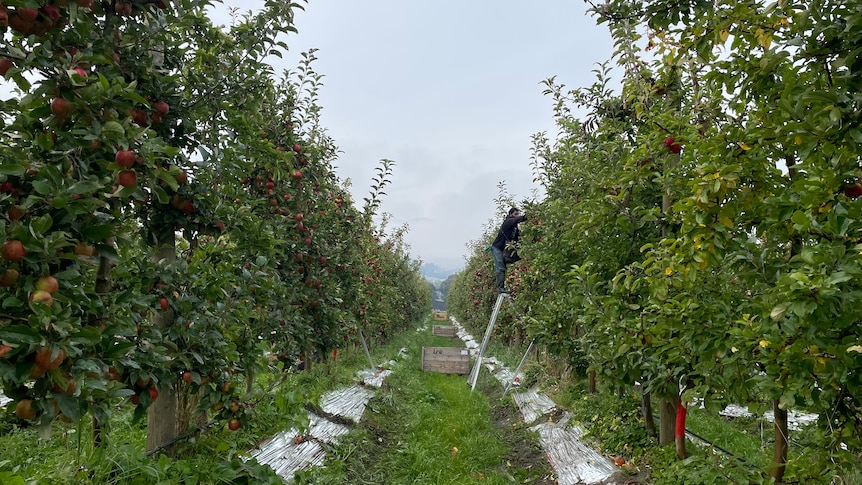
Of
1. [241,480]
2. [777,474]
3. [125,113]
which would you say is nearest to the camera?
[125,113]

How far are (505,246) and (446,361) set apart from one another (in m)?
3.91

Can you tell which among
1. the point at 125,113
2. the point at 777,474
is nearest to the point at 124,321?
the point at 125,113

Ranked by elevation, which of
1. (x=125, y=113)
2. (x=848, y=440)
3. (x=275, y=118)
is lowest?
(x=848, y=440)

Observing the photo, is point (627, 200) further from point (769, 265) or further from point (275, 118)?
point (275, 118)

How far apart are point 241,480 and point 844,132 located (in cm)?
338

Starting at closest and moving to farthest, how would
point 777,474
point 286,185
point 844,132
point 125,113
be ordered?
1. point 844,132
2. point 125,113
3. point 777,474
4. point 286,185

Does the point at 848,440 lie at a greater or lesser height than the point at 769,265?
lesser

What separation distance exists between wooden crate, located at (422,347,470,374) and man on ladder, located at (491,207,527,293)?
8.64 feet

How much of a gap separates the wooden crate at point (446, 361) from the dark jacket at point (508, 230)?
342 centimetres

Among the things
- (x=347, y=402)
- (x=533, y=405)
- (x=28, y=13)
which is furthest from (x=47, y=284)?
(x=533, y=405)

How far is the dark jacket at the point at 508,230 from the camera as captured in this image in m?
9.18

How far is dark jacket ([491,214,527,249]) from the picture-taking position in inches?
361

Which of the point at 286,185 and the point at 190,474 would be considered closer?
the point at 190,474

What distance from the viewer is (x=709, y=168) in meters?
2.12
